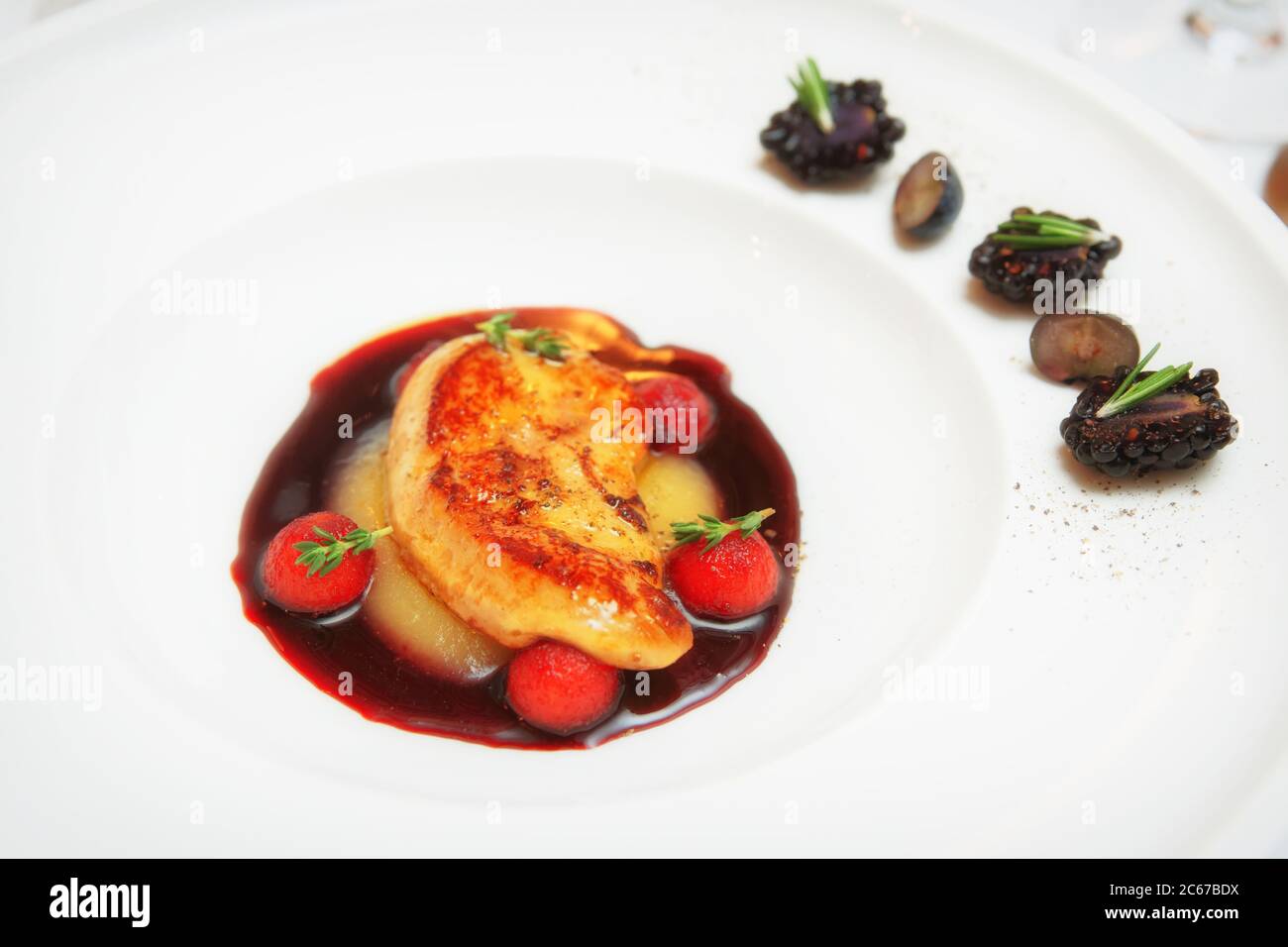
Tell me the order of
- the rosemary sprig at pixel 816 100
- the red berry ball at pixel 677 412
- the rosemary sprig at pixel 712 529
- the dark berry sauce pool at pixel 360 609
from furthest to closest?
the rosemary sprig at pixel 816 100, the red berry ball at pixel 677 412, the rosemary sprig at pixel 712 529, the dark berry sauce pool at pixel 360 609

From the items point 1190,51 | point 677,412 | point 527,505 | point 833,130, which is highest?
point 1190,51

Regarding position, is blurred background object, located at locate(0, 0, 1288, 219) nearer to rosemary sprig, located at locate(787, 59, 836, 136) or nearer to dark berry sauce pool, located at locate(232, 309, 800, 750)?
rosemary sprig, located at locate(787, 59, 836, 136)

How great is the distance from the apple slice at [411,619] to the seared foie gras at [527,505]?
0.21 ft

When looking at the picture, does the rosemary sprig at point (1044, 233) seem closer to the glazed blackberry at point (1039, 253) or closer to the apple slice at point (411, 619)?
the glazed blackberry at point (1039, 253)

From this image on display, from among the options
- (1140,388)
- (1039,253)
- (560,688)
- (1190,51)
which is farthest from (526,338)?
(1190,51)

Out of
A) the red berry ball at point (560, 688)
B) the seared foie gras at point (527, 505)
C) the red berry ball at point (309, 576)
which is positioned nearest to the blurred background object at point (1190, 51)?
the seared foie gras at point (527, 505)

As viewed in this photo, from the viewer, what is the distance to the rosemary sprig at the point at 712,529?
2.65 meters

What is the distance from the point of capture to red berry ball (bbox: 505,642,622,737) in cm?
244

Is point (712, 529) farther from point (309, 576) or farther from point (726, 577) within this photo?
point (309, 576)

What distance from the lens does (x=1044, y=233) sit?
9.89ft

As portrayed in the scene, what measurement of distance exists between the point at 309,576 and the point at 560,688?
2.23ft

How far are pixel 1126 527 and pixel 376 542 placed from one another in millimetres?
1824

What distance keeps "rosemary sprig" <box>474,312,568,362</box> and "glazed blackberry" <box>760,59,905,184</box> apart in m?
0.92

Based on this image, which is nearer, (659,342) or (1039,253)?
(1039,253)
